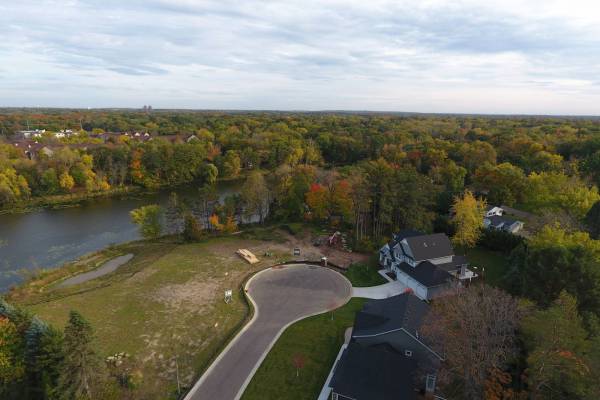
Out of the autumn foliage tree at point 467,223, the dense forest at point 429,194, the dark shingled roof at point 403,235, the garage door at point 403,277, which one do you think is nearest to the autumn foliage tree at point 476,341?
the dense forest at point 429,194

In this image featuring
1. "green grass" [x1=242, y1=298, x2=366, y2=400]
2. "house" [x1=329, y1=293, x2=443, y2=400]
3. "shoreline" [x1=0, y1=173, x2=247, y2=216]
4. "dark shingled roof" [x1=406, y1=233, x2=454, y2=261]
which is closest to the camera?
"house" [x1=329, y1=293, x2=443, y2=400]

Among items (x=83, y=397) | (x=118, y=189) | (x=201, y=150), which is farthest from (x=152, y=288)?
(x=201, y=150)

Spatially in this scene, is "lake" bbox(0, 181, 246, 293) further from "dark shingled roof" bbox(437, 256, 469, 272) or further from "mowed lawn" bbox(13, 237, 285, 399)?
"dark shingled roof" bbox(437, 256, 469, 272)

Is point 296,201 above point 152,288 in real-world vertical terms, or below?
above

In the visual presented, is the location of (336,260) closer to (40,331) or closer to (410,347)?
(410,347)

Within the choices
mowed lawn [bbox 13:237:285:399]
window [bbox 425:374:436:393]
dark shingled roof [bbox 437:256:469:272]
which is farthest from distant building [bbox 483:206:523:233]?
window [bbox 425:374:436:393]

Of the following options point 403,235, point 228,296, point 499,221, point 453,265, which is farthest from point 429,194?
point 228,296
